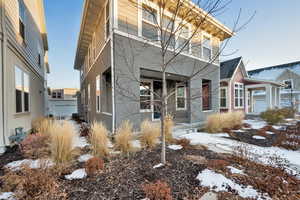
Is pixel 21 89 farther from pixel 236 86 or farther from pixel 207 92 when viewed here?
pixel 236 86

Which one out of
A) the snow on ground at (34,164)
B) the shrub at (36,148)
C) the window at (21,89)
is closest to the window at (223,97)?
the shrub at (36,148)

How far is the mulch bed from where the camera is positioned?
226cm

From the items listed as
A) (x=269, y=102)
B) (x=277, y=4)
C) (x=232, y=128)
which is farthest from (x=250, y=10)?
(x=269, y=102)

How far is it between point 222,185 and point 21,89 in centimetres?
780

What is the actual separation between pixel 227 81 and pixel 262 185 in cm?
1121

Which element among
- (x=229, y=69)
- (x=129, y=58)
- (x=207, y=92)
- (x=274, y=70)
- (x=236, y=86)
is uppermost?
(x=274, y=70)

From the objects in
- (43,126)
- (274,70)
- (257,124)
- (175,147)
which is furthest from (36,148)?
(274,70)

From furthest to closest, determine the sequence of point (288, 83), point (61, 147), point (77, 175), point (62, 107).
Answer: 1. point (288, 83)
2. point (62, 107)
3. point (61, 147)
4. point (77, 175)

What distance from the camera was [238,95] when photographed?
12.9 metres

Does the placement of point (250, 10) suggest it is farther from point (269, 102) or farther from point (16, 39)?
point (269, 102)

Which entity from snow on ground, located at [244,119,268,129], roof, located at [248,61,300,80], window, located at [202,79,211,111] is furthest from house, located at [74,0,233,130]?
roof, located at [248,61,300,80]

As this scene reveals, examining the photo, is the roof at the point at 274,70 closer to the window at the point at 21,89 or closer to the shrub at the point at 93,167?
the shrub at the point at 93,167

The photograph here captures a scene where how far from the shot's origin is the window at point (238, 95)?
12.7 m

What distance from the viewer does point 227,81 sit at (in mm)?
12195
